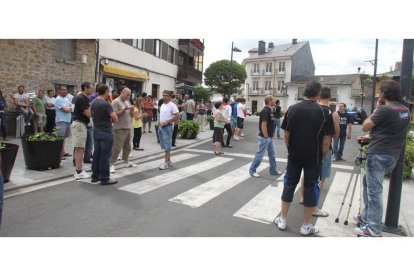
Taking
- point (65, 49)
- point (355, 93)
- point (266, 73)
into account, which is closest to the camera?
point (65, 49)

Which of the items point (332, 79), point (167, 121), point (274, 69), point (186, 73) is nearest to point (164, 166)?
point (167, 121)

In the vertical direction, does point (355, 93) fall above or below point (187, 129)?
above

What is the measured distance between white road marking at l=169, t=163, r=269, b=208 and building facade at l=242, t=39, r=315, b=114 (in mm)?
56792

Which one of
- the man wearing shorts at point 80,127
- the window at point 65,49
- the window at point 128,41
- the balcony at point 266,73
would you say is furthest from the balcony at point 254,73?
the man wearing shorts at point 80,127

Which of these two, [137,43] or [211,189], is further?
[137,43]

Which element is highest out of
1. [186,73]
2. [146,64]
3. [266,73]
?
[266,73]

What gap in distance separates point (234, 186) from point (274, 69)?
60.9 meters

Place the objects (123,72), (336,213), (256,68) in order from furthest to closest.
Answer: (256,68) < (123,72) < (336,213)

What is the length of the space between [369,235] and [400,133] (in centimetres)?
129

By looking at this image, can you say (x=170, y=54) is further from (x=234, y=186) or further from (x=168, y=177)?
(x=234, y=186)

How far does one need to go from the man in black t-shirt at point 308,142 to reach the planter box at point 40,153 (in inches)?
192

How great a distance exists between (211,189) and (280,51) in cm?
6429

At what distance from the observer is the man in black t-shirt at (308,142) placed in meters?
4.22

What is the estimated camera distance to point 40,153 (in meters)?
6.93
